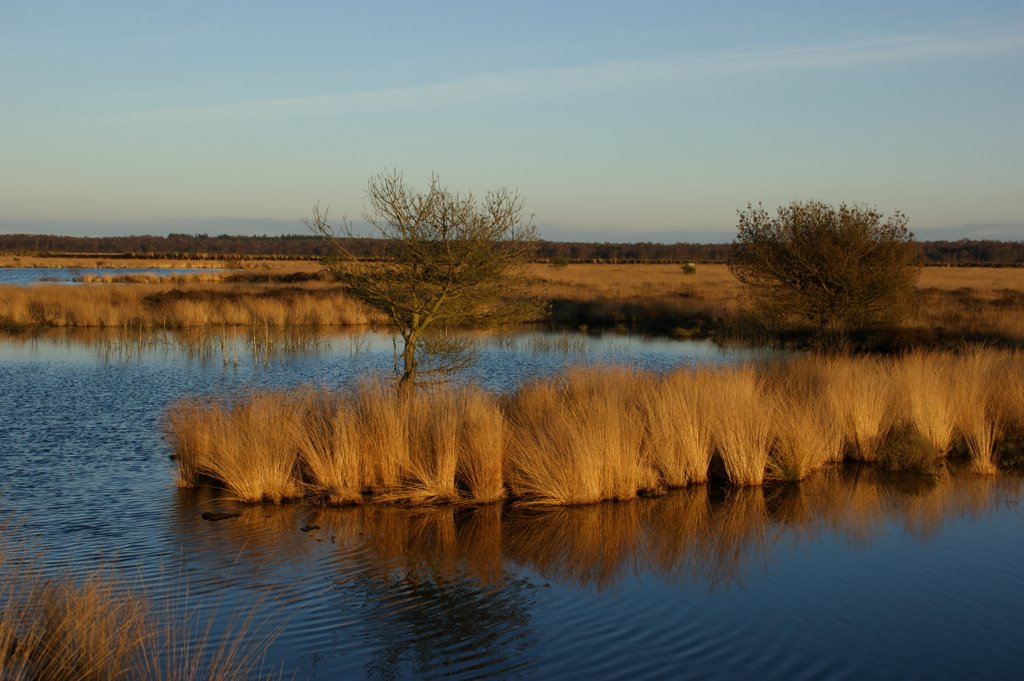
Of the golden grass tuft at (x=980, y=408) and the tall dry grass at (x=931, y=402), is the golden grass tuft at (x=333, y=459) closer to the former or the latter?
the tall dry grass at (x=931, y=402)

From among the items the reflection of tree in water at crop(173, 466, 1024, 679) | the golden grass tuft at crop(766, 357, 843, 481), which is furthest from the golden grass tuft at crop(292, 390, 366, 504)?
the golden grass tuft at crop(766, 357, 843, 481)

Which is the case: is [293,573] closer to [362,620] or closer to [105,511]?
[362,620]

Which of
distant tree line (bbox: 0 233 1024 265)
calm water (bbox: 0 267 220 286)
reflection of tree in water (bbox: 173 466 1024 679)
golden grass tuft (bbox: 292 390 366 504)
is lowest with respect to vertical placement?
reflection of tree in water (bbox: 173 466 1024 679)

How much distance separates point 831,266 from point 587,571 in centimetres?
1772

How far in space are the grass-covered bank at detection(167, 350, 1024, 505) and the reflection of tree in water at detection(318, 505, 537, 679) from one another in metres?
0.65

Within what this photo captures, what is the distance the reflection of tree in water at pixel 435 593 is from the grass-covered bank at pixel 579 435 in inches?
25.6

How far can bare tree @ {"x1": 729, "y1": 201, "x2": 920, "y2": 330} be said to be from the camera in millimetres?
23906

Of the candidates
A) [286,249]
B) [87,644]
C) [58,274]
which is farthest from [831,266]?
[286,249]

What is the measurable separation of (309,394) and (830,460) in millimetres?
7353

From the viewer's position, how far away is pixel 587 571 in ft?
27.4

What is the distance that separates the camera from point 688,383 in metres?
12.4

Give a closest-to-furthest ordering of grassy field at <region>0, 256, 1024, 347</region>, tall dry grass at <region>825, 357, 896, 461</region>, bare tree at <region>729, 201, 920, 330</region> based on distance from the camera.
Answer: tall dry grass at <region>825, 357, 896, 461</region> < bare tree at <region>729, 201, 920, 330</region> < grassy field at <region>0, 256, 1024, 347</region>

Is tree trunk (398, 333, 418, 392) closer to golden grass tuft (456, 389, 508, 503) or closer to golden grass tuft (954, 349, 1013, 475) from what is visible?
golden grass tuft (456, 389, 508, 503)

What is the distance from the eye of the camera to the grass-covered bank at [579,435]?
1075 centimetres
